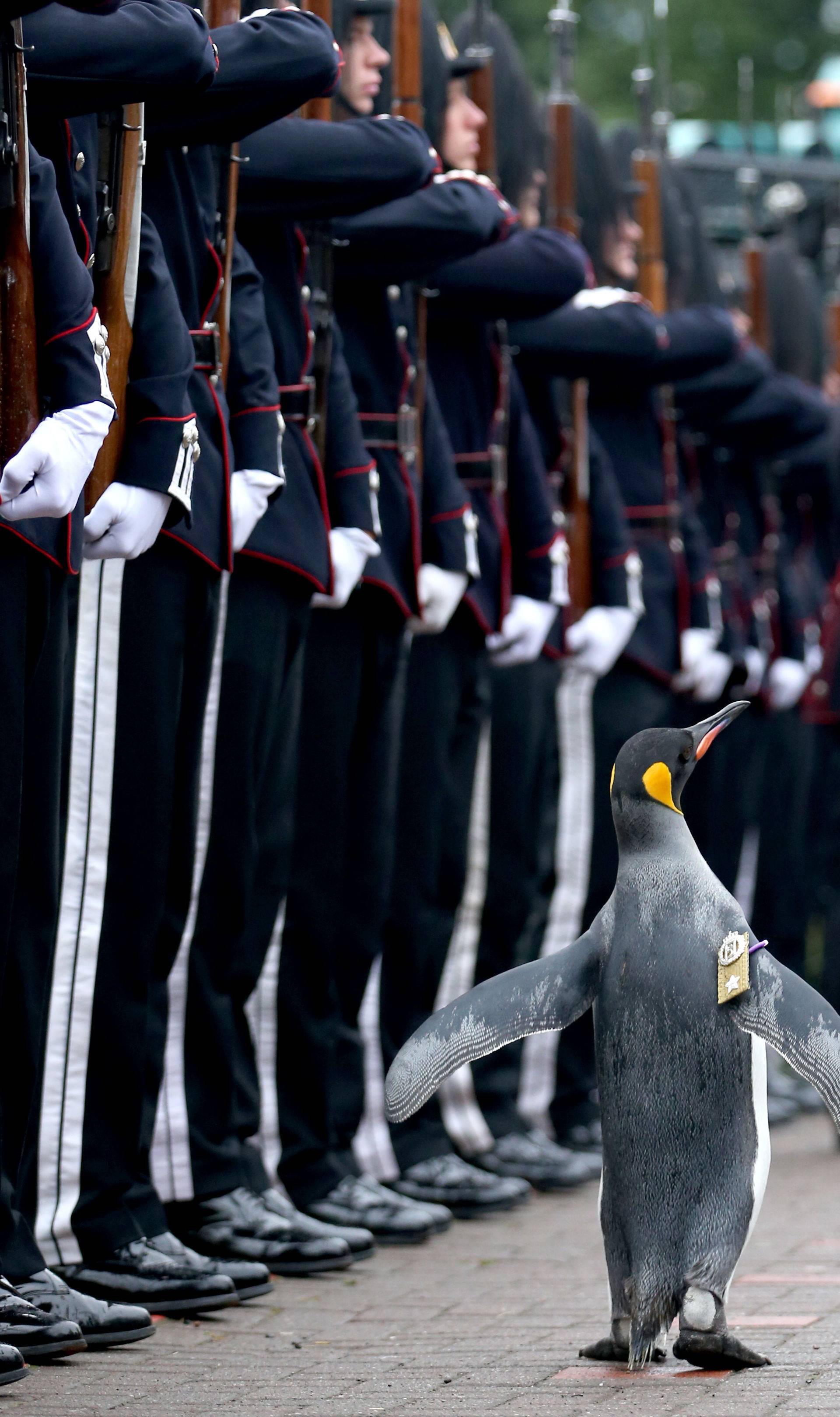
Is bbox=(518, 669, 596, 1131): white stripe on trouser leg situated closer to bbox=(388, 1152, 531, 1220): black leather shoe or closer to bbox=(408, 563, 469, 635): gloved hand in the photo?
bbox=(388, 1152, 531, 1220): black leather shoe

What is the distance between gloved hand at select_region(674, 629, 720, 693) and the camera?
7562 millimetres

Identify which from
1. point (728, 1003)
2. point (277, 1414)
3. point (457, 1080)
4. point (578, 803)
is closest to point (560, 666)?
point (578, 803)

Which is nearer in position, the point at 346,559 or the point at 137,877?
→ the point at 137,877

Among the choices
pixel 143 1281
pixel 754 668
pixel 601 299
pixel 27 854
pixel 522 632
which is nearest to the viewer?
pixel 27 854

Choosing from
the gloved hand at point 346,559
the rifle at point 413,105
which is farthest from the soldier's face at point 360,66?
the gloved hand at point 346,559

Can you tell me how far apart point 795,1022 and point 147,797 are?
1.15 metres

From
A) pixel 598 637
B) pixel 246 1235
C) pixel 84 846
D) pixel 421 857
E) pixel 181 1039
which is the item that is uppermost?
pixel 598 637

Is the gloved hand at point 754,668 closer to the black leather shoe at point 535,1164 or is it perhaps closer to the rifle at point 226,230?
the black leather shoe at point 535,1164

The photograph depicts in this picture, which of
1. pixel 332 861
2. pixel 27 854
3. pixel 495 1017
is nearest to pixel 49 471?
pixel 27 854

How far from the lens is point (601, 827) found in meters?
7.12

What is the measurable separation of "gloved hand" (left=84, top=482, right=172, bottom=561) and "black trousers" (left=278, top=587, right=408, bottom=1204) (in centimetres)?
111

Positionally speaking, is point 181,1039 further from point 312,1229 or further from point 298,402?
point 298,402

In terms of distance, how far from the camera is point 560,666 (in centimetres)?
673

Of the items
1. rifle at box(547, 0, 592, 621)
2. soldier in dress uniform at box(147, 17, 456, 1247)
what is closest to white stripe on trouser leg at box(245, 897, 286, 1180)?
soldier in dress uniform at box(147, 17, 456, 1247)
